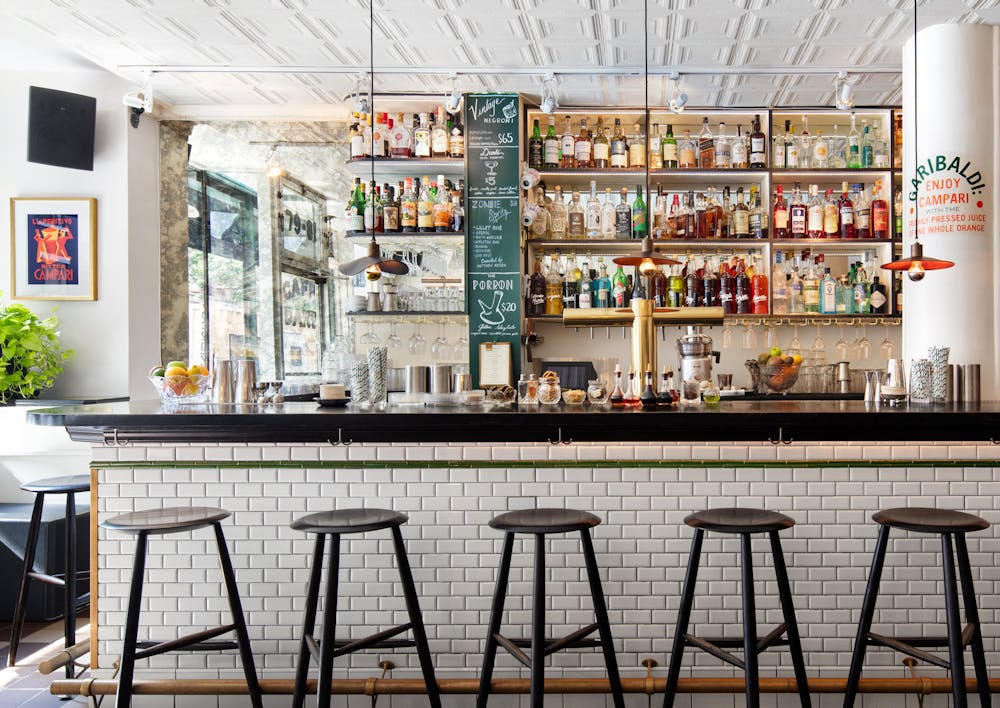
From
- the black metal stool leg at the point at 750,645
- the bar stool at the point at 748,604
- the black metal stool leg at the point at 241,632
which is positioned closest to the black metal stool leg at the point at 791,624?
the bar stool at the point at 748,604

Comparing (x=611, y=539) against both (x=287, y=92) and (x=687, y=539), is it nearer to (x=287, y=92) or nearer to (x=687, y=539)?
(x=687, y=539)

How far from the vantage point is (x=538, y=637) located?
84.1 inches

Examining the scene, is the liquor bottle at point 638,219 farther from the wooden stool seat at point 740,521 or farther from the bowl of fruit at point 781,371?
the wooden stool seat at point 740,521

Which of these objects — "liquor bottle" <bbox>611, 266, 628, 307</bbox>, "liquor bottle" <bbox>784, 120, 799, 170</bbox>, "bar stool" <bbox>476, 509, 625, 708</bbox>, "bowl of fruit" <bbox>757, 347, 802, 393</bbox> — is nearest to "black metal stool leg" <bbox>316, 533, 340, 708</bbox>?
"bar stool" <bbox>476, 509, 625, 708</bbox>

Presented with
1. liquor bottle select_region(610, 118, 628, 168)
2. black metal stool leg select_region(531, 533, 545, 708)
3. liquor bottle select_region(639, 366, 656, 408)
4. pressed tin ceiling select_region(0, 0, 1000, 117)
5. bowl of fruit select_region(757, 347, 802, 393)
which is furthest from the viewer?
liquor bottle select_region(610, 118, 628, 168)

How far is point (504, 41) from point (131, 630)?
12.0ft

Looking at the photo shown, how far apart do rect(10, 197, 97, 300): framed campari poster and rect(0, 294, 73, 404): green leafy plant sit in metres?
0.24

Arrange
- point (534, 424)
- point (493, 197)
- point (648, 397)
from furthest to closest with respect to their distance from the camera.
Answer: point (493, 197) < point (648, 397) < point (534, 424)

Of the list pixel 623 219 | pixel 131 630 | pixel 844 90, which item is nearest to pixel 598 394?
pixel 131 630

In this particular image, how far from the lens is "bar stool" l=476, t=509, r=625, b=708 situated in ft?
7.05

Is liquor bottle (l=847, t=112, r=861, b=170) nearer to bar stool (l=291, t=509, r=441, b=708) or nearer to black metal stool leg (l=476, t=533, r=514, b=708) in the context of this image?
black metal stool leg (l=476, t=533, r=514, b=708)

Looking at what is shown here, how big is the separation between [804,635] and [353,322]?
3.74 meters

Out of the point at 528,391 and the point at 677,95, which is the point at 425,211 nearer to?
the point at 677,95

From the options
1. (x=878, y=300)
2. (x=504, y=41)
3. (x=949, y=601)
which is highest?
(x=504, y=41)
